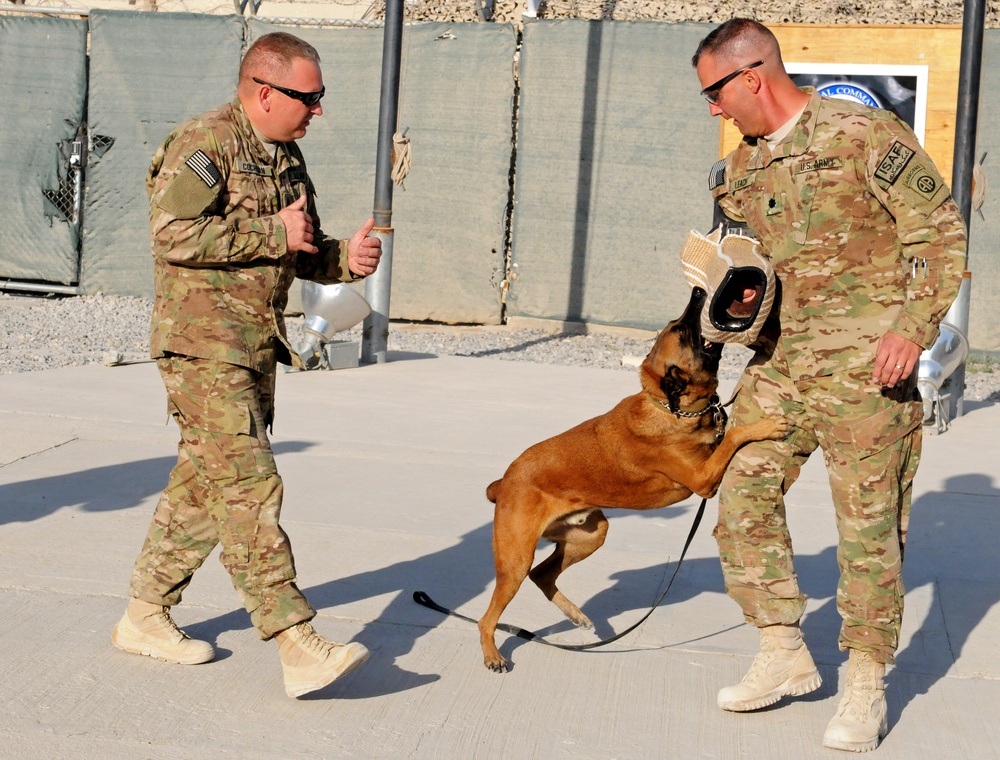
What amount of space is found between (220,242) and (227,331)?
0.27 metres

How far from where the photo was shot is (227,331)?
3.73m

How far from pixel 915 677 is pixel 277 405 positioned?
4.89m

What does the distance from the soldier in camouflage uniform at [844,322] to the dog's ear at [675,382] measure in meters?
0.40

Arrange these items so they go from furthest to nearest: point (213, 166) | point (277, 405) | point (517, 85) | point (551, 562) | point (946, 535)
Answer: point (517, 85), point (277, 405), point (946, 535), point (551, 562), point (213, 166)

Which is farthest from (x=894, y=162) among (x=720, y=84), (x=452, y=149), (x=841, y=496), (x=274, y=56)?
(x=452, y=149)

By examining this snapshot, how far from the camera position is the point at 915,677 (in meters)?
4.04

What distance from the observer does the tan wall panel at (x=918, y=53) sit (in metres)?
10.7

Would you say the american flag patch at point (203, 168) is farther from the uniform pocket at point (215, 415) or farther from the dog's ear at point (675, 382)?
the dog's ear at point (675, 382)

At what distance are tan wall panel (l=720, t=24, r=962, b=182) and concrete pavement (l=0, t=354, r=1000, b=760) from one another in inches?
165

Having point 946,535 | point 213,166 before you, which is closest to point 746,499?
point 213,166

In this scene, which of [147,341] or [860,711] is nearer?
[860,711]

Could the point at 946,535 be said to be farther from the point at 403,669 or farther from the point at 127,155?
the point at 127,155

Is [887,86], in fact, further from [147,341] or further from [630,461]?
[630,461]

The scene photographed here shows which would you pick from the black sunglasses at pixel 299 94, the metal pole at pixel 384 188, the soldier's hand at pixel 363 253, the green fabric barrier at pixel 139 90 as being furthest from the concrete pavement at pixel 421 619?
the green fabric barrier at pixel 139 90
